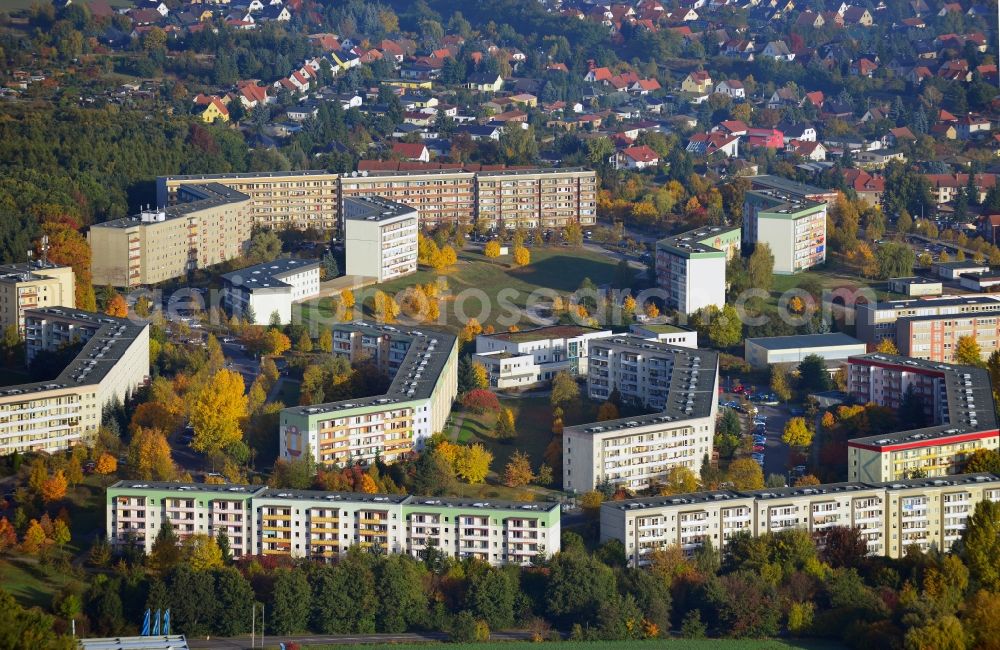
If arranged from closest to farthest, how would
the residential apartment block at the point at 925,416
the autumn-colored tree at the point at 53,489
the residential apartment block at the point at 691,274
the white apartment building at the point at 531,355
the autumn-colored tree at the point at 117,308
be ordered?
1. the autumn-colored tree at the point at 53,489
2. the residential apartment block at the point at 925,416
3. the white apartment building at the point at 531,355
4. the autumn-colored tree at the point at 117,308
5. the residential apartment block at the point at 691,274

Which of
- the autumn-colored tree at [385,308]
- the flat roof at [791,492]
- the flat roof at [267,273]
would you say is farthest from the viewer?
the autumn-colored tree at [385,308]

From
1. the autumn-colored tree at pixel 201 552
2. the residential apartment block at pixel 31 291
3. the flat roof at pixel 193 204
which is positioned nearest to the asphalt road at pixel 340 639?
the autumn-colored tree at pixel 201 552

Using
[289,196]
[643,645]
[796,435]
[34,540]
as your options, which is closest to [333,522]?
[34,540]

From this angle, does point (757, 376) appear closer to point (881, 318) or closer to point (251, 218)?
point (881, 318)

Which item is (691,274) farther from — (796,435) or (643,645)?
(643,645)

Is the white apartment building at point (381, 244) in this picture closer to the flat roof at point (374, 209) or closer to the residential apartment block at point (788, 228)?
the flat roof at point (374, 209)

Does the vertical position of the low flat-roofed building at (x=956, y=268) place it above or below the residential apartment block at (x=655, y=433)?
below

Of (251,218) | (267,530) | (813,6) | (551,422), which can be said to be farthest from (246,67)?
(267,530)

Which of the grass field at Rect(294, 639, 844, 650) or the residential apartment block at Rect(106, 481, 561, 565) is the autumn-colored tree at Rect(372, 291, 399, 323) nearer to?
the residential apartment block at Rect(106, 481, 561, 565)
